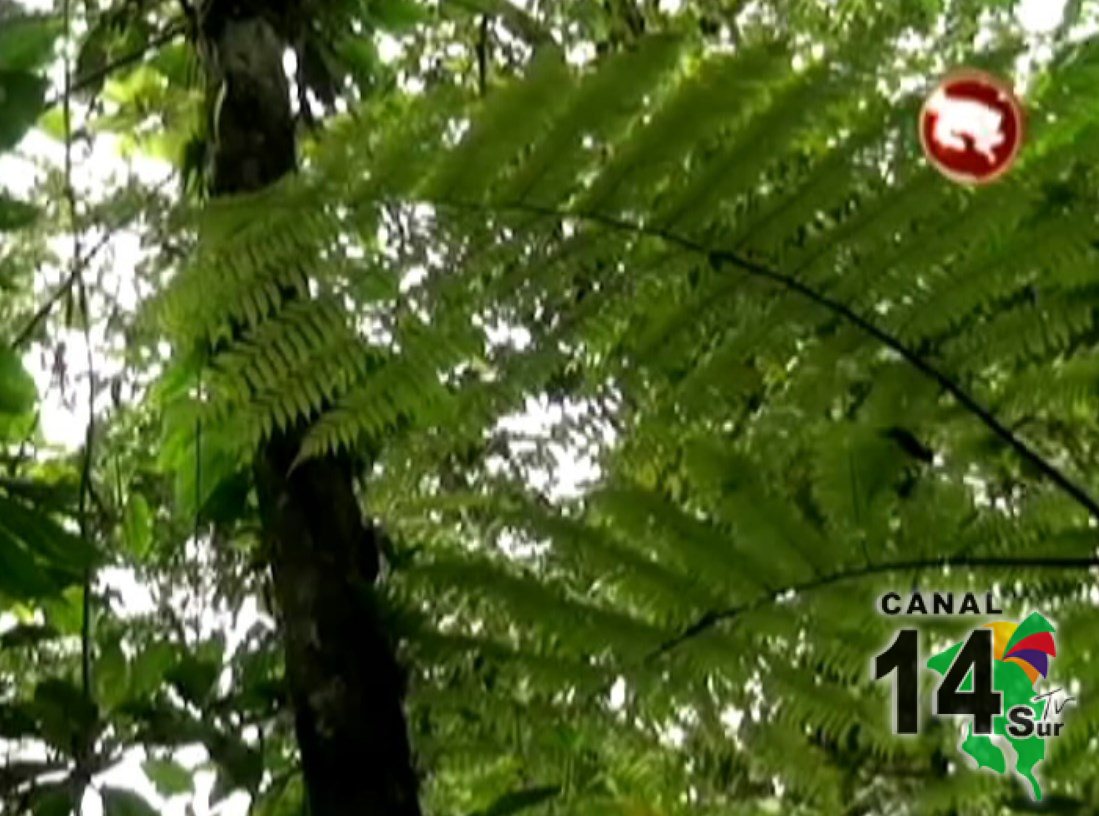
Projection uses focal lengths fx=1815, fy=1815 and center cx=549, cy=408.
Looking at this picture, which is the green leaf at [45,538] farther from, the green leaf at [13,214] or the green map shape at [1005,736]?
the green map shape at [1005,736]

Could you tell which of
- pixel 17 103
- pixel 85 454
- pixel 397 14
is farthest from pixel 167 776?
pixel 397 14

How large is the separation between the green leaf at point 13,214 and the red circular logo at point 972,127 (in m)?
0.76

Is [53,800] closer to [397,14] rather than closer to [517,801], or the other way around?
[517,801]

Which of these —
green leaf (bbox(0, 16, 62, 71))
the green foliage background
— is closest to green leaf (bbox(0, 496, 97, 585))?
the green foliage background

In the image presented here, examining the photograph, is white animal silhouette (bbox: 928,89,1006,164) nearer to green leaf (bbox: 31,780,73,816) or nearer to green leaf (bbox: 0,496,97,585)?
green leaf (bbox: 0,496,97,585)

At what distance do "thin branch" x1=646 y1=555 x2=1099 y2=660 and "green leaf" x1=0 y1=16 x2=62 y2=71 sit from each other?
841 millimetres

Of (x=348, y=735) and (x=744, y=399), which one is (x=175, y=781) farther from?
(x=744, y=399)

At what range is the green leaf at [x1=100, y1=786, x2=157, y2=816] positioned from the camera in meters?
1.44

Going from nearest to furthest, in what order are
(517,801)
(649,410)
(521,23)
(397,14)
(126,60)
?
(517,801), (649,410), (126,60), (397,14), (521,23)

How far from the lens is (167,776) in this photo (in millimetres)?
1503

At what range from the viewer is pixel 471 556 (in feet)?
4.37

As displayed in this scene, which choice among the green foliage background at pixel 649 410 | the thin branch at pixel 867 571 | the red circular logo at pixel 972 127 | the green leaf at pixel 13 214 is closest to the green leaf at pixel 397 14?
the green foliage background at pixel 649 410

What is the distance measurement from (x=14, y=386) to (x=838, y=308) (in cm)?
71

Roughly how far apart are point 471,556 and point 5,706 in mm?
434
